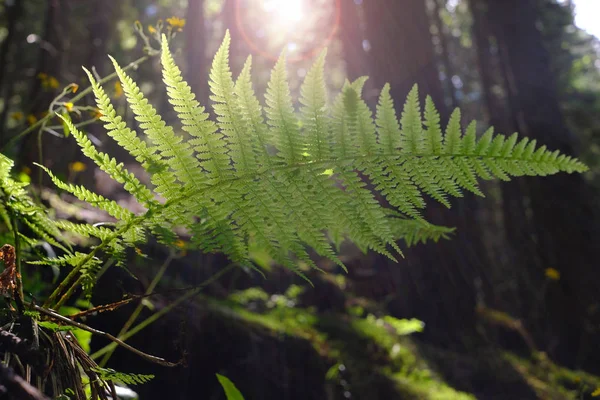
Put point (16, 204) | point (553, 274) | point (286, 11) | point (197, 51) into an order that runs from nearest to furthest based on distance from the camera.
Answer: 1. point (16, 204)
2. point (553, 274)
3. point (197, 51)
4. point (286, 11)

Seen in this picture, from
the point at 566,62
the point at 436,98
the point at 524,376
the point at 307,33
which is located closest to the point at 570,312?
the point at 524,376

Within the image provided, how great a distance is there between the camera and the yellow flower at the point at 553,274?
5681 mm

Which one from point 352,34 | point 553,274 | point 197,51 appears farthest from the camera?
point 197,51

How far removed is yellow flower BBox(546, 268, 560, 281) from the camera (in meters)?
5.68

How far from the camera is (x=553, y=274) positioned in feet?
18.6

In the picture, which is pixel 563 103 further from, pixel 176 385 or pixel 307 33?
pixel 176 385

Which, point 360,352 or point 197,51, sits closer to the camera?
point 360,352

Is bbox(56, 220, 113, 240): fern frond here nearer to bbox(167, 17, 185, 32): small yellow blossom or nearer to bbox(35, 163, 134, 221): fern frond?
bbox(35, 163, 134, 221): fern frond

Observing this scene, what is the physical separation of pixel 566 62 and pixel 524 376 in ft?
49.7

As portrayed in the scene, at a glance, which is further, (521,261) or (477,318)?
(521,261)

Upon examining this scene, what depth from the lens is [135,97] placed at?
101 centimetres

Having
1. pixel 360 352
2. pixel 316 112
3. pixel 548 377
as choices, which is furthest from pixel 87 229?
pixel 548 377

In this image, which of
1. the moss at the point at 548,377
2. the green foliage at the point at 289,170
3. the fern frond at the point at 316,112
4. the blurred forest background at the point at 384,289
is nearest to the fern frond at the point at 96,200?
the green foliage at the point at 289,170

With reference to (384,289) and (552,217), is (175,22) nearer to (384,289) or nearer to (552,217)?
(384,289)
